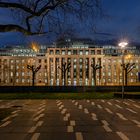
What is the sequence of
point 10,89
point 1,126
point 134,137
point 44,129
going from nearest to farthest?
point 134,137, point 44,129, point 1,126, point 10,89

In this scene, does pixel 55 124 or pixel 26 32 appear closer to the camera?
pixel 55 124

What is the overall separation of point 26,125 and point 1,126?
1.15 metres

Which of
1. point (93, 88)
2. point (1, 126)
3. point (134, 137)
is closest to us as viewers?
point (134, 137)

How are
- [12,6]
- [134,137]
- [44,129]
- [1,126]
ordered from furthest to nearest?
[12,6] < [1,126] < [44,129] < [134,137]

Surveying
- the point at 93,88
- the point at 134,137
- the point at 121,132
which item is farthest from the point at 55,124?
the point at 93,88

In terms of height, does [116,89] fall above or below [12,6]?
below

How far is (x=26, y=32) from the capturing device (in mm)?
24562

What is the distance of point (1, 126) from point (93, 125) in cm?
428

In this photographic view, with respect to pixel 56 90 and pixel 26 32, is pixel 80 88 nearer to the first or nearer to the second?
pixel 56 90

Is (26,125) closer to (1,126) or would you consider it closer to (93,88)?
(1,126)

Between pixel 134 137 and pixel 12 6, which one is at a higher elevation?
pixel 12 6

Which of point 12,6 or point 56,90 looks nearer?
point 12,6

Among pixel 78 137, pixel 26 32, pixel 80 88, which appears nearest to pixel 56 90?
pixel 80 88

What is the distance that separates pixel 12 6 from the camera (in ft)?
75.2
